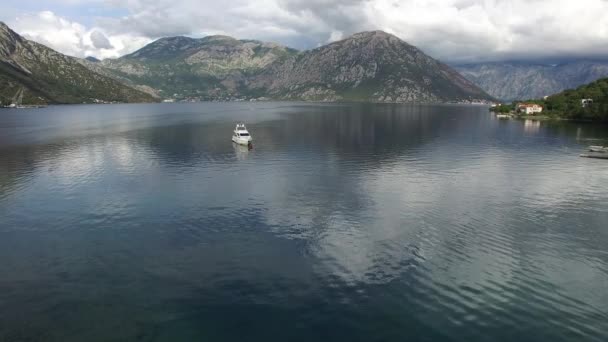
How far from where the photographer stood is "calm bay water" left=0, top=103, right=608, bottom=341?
40781 mm

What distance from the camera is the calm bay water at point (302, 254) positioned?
134ft

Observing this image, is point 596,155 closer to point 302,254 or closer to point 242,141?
point 242,141

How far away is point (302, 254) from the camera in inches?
2255

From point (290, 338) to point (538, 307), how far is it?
29.0m

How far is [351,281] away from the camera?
49438mm

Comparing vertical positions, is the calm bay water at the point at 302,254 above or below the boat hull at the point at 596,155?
below

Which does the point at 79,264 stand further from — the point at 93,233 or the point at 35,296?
the point at 93,233

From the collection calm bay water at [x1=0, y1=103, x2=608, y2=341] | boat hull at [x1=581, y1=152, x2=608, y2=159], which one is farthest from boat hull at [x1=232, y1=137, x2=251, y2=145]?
boat hull at [x1=581, y1=152, x2=608, y2=159]

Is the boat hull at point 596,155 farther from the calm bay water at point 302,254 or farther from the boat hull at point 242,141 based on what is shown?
the boat hull at point 242,141

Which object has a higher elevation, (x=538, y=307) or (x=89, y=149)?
(x=89, y=149)

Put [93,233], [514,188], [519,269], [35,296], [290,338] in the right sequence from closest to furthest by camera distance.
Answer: [290,338] → [35,296] → [519,269] → [93,233] → [514,188]

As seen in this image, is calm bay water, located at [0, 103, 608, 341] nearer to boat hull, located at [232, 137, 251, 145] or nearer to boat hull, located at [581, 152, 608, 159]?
boat hull, located at [581, 152, 608, 159]

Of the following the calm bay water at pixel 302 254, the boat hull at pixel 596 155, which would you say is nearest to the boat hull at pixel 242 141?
the calm bay water at pixel 302 254

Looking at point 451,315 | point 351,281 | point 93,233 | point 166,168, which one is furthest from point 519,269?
point 166,168
